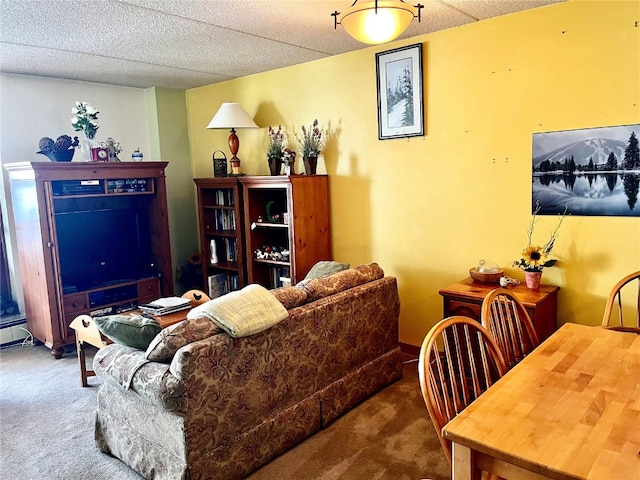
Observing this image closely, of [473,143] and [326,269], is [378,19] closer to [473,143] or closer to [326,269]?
[473,143]

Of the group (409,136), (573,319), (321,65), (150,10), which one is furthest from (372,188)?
(150,10)

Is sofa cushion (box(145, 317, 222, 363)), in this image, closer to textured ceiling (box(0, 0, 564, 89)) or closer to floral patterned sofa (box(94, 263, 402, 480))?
floral patterned sofa (box(94, 263, 402, 480))

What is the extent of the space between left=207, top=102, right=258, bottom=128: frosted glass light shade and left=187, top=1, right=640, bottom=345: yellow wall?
10.6 inches

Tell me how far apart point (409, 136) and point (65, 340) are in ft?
10.6

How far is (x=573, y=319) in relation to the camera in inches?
120

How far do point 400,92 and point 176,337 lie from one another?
2402 mm

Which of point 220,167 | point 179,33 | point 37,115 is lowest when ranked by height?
point 220,167

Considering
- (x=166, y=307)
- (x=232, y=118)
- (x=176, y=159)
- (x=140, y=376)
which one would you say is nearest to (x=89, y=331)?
(x=166, y=307)

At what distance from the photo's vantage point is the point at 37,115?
438 cm

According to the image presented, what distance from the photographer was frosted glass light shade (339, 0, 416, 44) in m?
2.13

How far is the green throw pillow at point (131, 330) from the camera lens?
239 cm

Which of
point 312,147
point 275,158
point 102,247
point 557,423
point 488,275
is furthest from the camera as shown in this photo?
point 102,247

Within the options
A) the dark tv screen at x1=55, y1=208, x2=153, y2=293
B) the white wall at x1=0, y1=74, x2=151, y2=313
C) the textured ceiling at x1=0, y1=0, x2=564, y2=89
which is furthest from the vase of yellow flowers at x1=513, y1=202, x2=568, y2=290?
the white wall at x1=0, y1=74, x2=151, y2=313

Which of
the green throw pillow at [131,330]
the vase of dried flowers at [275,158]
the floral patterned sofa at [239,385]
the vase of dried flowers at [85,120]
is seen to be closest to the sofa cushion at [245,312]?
the floral patterned sofa at [239,385]
